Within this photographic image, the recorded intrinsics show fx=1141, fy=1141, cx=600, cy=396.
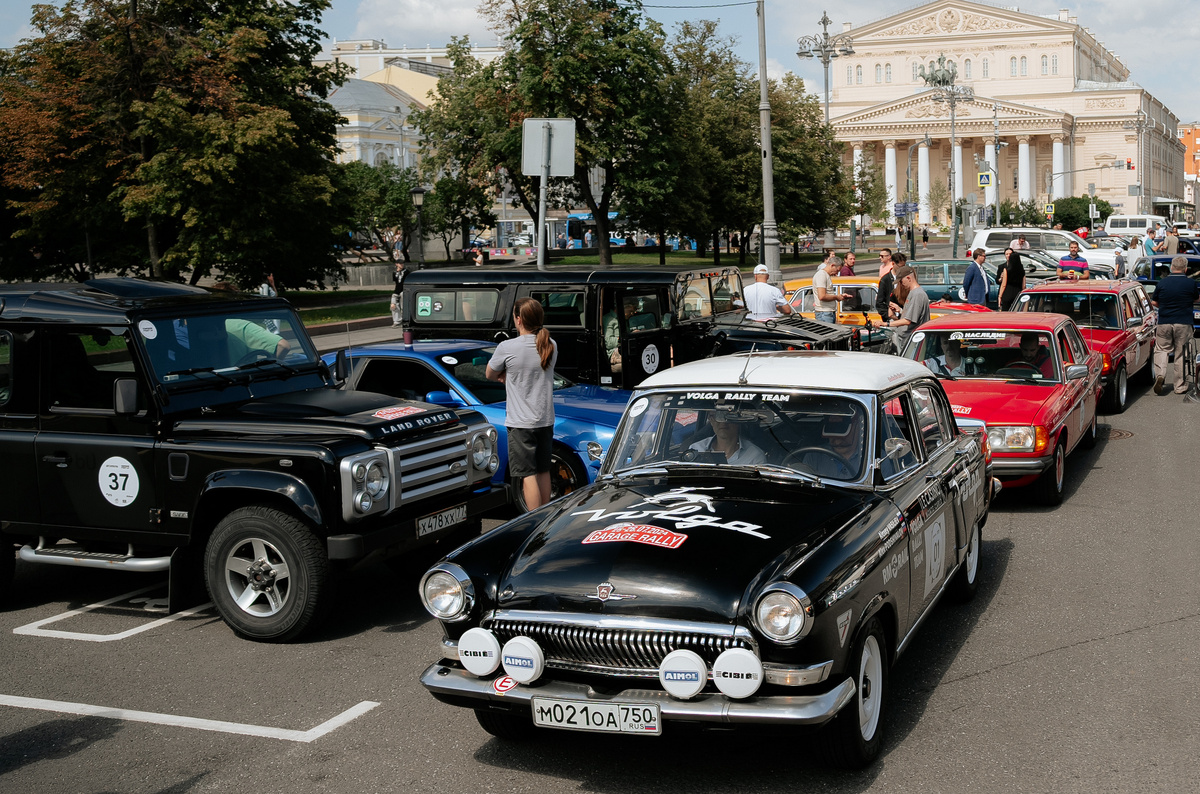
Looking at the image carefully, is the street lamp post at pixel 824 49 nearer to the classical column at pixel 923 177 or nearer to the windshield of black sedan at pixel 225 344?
the windshield of black sedan at pixel 225 344

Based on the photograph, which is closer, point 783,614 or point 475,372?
point 783,614

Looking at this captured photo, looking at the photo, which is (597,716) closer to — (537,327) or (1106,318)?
(537,327)

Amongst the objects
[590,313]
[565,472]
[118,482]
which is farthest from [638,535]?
[590,313]

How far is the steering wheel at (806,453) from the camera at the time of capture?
17.6 ft

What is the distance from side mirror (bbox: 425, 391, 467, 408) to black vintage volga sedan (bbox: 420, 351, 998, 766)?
3420mm

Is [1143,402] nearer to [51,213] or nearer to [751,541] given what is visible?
[751,541]

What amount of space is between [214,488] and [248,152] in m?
26.8

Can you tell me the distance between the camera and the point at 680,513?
16.1 ft

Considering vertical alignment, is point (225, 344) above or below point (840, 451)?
above

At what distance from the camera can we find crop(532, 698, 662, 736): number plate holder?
4.09 metres

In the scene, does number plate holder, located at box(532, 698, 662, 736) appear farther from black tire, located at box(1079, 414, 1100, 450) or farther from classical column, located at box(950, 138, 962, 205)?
classical column, located at box(950, 138, 962, 205)

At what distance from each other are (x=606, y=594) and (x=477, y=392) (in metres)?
5.47

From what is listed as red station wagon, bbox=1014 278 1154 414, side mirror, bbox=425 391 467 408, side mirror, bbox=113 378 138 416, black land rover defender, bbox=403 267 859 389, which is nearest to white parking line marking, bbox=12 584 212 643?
side mirror, bbox=113 378 138 416

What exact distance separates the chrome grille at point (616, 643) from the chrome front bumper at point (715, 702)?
9 cm
